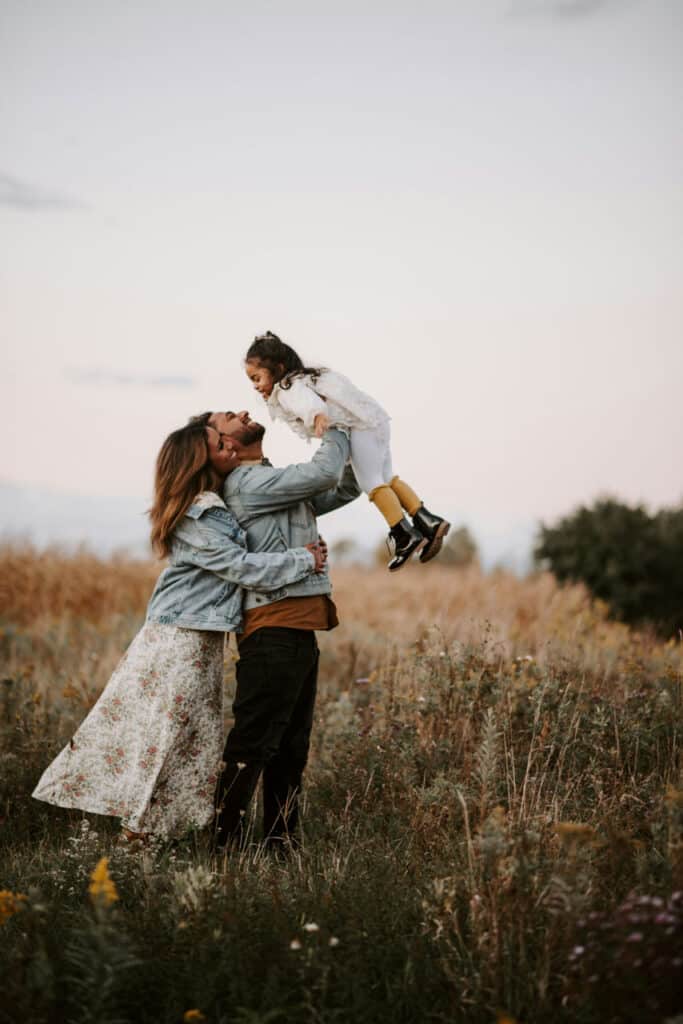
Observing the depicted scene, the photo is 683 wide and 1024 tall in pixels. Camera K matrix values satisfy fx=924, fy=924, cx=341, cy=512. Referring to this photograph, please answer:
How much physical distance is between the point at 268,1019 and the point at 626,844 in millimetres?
1309

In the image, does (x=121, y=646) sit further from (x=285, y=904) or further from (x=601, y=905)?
(x=601, y=905)

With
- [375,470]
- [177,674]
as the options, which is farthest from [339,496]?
[177,674]

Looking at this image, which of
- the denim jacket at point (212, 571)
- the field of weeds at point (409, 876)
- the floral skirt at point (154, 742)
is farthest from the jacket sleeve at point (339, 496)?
the field of weeds at point (409, 876)

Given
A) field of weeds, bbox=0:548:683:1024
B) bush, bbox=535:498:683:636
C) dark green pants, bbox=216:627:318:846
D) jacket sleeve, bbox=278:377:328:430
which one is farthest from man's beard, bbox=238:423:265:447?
bush, bbox=535:498:683:636

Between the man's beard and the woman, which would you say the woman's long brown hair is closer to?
the woman

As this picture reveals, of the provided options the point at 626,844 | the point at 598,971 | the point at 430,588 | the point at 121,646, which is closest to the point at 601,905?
the point at 626,844

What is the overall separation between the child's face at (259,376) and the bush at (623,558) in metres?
10.3

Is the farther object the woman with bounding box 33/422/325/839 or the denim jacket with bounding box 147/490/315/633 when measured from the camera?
the woman with bounding box 33/422/325/839

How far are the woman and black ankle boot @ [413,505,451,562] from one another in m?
0.76

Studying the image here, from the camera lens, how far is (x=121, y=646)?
348 inches

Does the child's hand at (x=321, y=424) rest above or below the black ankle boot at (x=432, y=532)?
above

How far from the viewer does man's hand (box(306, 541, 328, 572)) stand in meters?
4.38

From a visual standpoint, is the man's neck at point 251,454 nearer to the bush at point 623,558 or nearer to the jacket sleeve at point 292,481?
the jacket sleeve at point 292,481

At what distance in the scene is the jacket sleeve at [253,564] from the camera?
4.26 m
